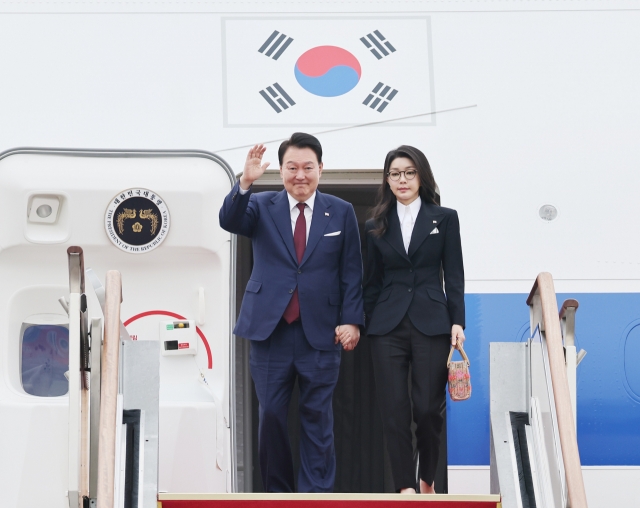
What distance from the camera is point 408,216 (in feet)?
14.5

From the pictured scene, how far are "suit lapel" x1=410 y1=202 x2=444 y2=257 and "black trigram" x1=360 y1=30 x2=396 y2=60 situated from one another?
147 cm

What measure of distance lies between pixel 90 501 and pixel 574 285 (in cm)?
297

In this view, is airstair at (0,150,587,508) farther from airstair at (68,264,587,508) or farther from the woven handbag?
the woven handbag

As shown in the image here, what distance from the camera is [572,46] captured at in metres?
5.59

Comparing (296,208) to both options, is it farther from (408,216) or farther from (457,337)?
(457,337)

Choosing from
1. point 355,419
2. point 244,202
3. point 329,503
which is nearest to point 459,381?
point 329,503

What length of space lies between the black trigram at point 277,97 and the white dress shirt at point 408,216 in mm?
1287

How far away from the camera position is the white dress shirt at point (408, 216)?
173 inches

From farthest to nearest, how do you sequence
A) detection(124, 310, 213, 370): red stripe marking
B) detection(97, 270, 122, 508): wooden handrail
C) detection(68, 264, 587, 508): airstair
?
detection(124, 310, 213, 370): red stripe marking < detection(68, 264, 587, 508): airstair < detection(97, 270, 122, 508): wooden handrail

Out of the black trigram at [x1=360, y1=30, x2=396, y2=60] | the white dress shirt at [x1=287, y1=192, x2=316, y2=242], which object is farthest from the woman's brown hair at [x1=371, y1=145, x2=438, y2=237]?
the black trigram at [x1=360, y1=30, x2=396, y2=60]

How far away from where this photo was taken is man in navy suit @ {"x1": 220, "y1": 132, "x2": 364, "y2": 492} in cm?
433

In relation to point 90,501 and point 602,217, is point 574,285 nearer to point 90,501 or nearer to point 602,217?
point 602,217

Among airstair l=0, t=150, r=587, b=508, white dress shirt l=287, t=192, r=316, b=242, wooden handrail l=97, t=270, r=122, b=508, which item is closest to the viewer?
wooden handrail l=97, t=270, r=122, b=508

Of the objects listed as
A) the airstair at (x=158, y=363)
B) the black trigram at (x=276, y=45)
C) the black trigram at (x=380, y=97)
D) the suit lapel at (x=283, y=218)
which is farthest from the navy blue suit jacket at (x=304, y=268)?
the black trigram at (x=276, y=45)
